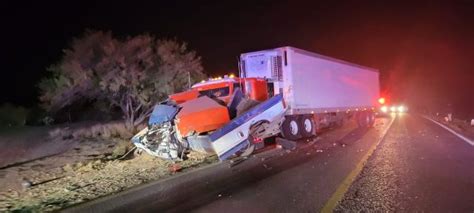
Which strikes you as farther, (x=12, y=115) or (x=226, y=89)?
(x=12, y=115)

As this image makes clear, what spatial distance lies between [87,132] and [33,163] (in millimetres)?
7970

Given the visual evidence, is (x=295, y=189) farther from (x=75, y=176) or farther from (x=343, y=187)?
(x=75, y=176)

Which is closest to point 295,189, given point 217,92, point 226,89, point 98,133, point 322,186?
point 322,186

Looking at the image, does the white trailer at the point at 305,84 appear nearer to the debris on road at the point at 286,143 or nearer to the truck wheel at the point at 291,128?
the truck wheel at the point at 291,128

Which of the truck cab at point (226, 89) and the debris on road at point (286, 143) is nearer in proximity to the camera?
the truck cab at point (226, 89)

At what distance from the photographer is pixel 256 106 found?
15.3 meters

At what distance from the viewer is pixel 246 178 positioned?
34.4 ft

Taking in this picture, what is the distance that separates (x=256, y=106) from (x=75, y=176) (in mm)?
5992

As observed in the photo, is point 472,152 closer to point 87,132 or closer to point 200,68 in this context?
point 87,132

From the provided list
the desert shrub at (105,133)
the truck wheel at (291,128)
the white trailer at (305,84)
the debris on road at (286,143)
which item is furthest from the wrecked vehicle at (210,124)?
the desert shrub at (105,133)

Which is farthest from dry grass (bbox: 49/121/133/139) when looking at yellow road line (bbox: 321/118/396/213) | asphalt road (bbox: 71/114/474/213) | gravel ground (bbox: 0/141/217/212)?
yellow road line (bbox: 321/118/396/213)

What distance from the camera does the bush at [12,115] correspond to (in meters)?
31.5

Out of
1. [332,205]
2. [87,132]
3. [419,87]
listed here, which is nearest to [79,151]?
[87,132]

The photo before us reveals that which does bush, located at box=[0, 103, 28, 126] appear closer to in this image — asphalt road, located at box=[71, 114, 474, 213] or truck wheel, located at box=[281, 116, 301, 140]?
truck wheel, located at box=[281, 116, 301, 140]
